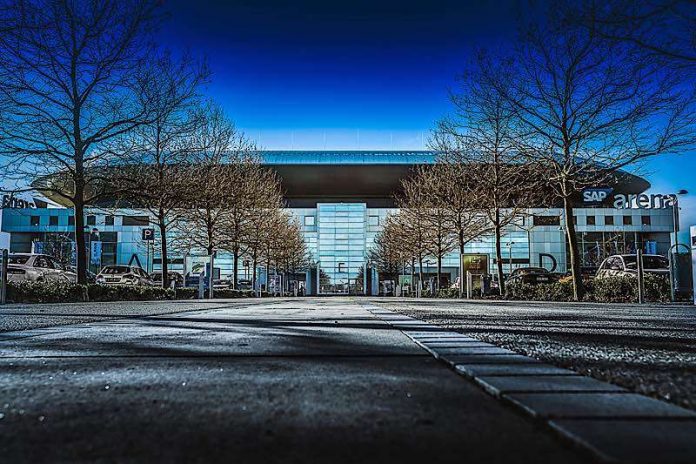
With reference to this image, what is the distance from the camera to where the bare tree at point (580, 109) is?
1576cm

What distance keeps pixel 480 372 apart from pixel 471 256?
24896mm

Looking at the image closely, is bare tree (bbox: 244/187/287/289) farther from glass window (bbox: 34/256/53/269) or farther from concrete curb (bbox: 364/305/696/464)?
concrete curb (bbox: 364/305/696/464)

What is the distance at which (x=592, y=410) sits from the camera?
178 cm

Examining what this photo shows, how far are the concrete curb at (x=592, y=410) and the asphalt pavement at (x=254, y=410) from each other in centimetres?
6

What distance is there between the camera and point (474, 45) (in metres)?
19.6

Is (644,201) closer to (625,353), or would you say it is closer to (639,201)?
(639,201)

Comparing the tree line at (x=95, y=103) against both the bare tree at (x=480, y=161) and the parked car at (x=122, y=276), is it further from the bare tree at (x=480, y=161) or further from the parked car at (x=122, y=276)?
the parked car at (x=122, y=276)

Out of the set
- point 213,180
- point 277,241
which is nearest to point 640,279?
point 213,180

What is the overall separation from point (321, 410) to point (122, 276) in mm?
29998

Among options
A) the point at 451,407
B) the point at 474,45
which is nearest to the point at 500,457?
the point at 451,407

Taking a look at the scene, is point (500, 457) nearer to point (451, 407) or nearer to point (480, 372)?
point (451, 407)

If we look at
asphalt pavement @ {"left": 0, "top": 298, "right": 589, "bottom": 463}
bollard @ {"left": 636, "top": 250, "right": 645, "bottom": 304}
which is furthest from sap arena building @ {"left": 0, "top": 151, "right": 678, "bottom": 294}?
asphalt pavement @ {"left": 0, "top": 298, "right": 589, "bottom": 463}

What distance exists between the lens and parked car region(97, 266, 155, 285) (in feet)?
97.2

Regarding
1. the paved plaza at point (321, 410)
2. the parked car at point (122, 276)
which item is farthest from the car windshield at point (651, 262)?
the parked car at point (122, 276)
